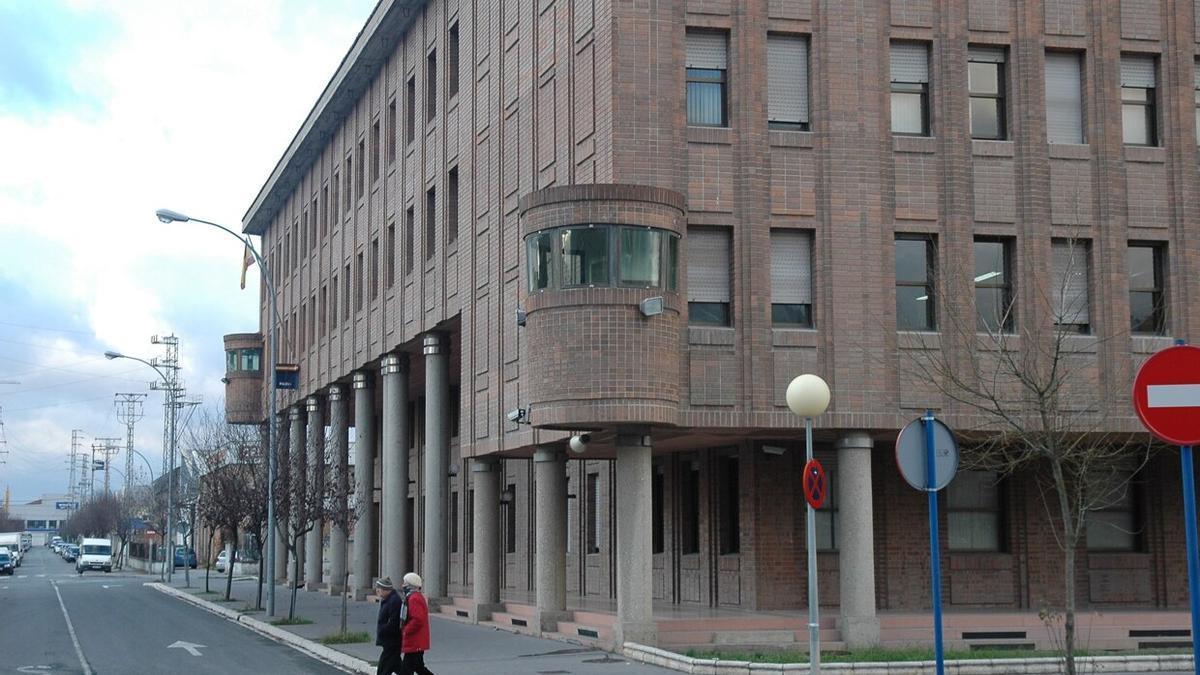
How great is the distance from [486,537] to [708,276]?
1055 cm

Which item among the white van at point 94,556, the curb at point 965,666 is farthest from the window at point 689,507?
the white van at point 94,556

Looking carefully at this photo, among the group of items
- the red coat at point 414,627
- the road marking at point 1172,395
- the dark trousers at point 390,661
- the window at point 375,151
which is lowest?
the dark trousers at point 390,661

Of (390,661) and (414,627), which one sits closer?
(414,627)

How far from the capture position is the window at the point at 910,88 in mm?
27016

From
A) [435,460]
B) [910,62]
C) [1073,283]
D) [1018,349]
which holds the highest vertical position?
[910,62]

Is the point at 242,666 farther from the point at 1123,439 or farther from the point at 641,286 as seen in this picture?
the point at 1123,439

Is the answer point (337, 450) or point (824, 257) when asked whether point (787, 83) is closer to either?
point (824, 257)

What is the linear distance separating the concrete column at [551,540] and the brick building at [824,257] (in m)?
0.06

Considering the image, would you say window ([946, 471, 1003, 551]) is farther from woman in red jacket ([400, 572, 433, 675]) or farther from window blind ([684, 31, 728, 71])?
woman in red jacket ([400, 572, 433, 675])

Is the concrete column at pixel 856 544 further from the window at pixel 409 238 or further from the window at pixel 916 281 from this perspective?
the window at pixel 409 238

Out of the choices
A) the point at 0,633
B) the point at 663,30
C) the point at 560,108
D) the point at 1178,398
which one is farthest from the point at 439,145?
the point at 1178,398

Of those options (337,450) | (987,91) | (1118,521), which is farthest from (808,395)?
(337,450)

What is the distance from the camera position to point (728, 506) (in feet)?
98.0

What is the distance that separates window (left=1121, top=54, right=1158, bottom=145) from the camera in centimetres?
2783
